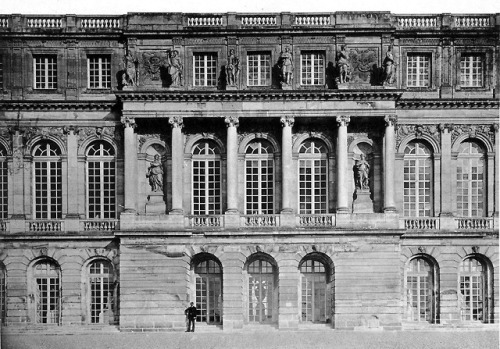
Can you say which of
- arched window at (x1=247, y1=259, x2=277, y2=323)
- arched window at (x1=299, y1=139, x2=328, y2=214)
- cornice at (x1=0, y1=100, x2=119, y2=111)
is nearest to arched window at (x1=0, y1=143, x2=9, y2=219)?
cornice at (x1=0, y1=100, x2=119, y2=111)

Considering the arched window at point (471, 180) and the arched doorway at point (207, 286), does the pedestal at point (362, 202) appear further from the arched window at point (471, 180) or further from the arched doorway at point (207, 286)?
the arched doorway at point (207, 286)

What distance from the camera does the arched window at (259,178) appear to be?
39.9m

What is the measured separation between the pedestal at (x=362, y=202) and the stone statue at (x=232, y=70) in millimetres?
8162

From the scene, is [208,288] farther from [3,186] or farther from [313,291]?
[3,186]

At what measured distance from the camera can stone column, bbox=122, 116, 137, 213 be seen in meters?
39.0

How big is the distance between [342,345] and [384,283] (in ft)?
19.0

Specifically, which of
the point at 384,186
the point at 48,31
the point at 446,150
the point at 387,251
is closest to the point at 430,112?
the point at 446,150

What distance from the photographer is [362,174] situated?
39469mm

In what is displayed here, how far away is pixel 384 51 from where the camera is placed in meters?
39.5

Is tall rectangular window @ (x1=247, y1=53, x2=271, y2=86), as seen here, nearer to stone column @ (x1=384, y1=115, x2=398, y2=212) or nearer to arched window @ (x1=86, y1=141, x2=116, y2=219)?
stone column @ (x1=384, y1=115, x2=398, y2=212)

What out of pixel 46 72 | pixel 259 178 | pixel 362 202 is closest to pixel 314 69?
pixel 259 178

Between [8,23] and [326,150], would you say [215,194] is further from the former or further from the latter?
[8,23]

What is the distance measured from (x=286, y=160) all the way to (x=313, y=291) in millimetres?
6548

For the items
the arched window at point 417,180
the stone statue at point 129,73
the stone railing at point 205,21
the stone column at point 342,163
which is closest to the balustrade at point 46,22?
the stone statue at point 129,73
